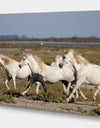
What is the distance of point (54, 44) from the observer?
398 inches

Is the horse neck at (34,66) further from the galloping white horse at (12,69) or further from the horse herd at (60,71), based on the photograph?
the galloping white horse at (12,69)

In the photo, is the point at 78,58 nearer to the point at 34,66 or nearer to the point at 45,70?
the point at 45,70

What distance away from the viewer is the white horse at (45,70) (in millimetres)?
10438

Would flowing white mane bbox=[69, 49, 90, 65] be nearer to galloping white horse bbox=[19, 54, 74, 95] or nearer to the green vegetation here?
galloping white horse bbox=[19, 54, 74, 95]

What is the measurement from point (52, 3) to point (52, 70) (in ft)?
6.11

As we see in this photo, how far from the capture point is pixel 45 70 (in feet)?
34.8

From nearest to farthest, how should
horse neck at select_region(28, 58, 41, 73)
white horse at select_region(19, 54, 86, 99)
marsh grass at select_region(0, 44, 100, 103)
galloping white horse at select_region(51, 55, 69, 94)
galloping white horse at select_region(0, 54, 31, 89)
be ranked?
marsh grass at select_region(0, 44, 100, 103), galloping white horse at select_region(51, 55, 69, 94), white horse at select_region(19, 54, 86, 99), horse neck at select_region(28, 58, 41, 73), galloping white horse at select_region(0, 54, 31, 89)

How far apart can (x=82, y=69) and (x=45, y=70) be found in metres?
1.44

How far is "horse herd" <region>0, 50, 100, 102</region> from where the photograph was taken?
31.0 ft

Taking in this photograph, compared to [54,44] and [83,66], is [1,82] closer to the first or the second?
[54,44]

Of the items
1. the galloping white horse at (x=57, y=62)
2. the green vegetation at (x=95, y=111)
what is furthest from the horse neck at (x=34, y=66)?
the green vegetation at (x=95, y=111)

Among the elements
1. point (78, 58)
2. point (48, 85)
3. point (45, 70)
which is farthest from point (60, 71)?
point (78, 58)

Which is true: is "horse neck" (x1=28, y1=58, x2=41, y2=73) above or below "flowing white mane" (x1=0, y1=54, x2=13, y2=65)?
below

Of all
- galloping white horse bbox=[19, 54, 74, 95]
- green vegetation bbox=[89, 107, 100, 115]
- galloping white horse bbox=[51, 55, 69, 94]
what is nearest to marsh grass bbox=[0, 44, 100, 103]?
galloping white horse bbox=[51, 55, 69, 94]
